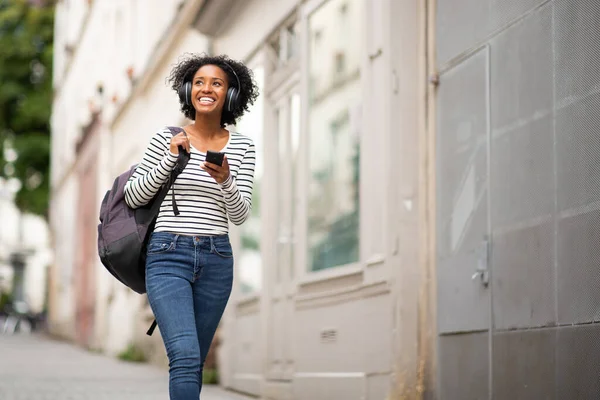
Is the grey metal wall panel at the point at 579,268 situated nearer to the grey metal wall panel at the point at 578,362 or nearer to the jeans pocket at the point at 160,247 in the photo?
the grey metal wall panel at the point at 578,362

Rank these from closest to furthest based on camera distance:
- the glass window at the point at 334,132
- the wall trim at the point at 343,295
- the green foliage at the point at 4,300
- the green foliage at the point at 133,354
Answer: the wall trim at the point at 343,295, the glass window at the point at 334,132, the green foliage at the point at 133,354, the green foliage at the point at 4,300

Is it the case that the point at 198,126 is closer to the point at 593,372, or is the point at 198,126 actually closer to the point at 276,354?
the point at 593,372

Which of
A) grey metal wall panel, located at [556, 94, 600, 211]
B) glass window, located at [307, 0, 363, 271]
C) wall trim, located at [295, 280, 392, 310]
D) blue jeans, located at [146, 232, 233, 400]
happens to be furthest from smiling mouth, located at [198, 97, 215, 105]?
glass window, located at [307, 0, 363, 271]

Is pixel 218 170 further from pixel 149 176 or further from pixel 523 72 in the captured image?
pixel 523 72

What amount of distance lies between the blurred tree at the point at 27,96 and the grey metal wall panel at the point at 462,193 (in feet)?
98.4

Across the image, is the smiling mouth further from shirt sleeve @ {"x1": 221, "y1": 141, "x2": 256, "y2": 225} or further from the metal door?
the metal door

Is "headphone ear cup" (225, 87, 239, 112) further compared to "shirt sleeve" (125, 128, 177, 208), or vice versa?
"headphone ear cup" (225, 87, 239, 112)

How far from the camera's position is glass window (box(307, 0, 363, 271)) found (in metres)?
9.20

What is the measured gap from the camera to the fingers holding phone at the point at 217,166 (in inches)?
195

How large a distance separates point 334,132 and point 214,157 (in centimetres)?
481

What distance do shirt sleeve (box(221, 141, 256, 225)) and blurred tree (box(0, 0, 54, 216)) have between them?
31.7m

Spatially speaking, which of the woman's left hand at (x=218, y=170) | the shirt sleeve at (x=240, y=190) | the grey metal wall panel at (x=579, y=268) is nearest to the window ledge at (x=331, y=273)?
the grey metal wall panel at (x=579, y=268)

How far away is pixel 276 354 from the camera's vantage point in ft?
36.2

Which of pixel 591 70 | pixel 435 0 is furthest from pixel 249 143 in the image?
pixel 435 0
